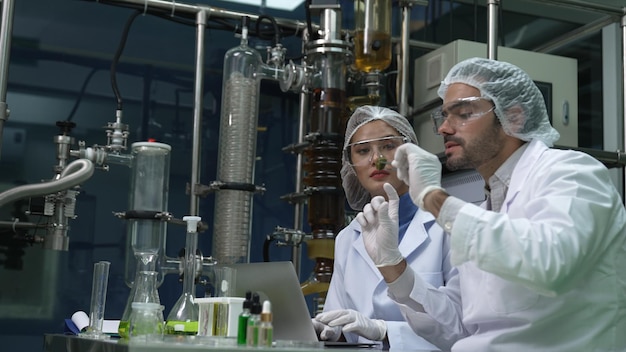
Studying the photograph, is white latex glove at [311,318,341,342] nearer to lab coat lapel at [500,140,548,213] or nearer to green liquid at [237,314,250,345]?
lab coat lapel at [500,140,548,213]

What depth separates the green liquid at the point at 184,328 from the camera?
1745 mm

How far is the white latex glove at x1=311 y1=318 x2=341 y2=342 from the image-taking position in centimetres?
207

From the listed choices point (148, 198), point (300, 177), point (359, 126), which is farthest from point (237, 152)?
point (148, 198)

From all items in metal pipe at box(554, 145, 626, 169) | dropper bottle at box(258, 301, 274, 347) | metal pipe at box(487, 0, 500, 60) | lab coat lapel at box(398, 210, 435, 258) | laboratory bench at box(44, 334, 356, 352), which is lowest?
laboratory bench at box(44, 334, 356, 352)

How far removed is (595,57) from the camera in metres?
3.65

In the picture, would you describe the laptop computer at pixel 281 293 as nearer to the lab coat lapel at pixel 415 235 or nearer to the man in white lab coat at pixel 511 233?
the man in white lab coat at pixel 511 233

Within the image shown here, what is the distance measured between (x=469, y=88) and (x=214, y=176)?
1.50 m

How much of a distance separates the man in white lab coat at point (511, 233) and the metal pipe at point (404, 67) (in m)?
1.08

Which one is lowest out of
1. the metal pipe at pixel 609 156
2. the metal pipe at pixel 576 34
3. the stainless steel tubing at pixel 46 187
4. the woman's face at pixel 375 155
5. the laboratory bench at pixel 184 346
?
the laboratory bench at pixel 184 346

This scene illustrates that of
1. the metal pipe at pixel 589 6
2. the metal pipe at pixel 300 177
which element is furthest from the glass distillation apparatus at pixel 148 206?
the metal pipe at pixel 589 6

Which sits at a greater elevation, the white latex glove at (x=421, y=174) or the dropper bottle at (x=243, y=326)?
the white latex glove at (x=421, y=174)

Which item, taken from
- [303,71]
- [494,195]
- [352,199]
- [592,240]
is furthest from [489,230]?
[303,71]

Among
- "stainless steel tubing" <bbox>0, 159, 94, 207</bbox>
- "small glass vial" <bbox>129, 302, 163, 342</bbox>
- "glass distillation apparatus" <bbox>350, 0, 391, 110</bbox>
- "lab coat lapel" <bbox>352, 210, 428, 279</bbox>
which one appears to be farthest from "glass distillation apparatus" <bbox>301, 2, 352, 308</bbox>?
"small glass vial" <bbox>129, 302, 163, 342</bbox>

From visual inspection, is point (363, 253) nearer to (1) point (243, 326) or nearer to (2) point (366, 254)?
(2) point (366, 254)
